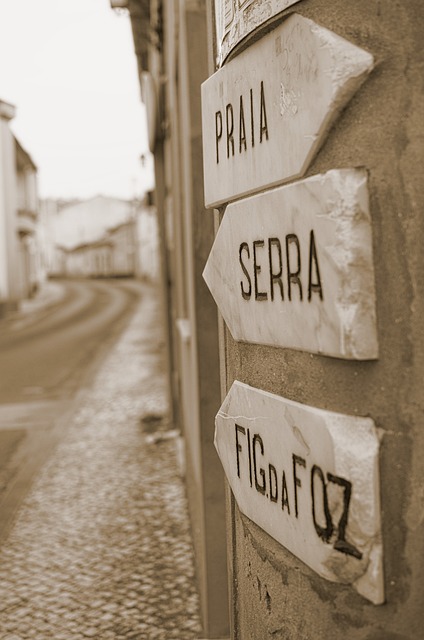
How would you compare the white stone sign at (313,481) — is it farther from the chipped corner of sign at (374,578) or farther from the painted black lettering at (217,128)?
the painted black lettering at (217,128)

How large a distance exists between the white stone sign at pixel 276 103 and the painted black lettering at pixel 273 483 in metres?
0.60

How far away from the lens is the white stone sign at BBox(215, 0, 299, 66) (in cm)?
146

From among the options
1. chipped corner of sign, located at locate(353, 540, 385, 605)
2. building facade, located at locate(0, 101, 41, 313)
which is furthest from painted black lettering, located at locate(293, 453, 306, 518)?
building facade, located at locate(0, 101, 41, 313)

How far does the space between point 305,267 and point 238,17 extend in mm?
603

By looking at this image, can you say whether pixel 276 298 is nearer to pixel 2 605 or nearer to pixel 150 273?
pixel 2 605

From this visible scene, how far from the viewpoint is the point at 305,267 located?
1399mm

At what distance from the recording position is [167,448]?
255 inches

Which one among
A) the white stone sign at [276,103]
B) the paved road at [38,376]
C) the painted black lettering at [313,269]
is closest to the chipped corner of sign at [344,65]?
the white stone sign at [276,103]

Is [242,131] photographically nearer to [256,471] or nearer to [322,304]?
[322,304]

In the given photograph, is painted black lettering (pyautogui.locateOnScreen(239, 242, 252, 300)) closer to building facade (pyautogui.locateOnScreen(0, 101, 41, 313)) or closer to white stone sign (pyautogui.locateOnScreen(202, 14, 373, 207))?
white stone sign (pyautogui.locateOnScreen(202, 14, 373, 207))

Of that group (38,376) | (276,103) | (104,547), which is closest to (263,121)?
(276,103)

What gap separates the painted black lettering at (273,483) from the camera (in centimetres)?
159

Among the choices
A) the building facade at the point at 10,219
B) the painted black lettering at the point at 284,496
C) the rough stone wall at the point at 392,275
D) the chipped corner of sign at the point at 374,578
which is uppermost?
the building facade at the point at 10,219

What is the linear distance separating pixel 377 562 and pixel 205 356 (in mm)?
2042
